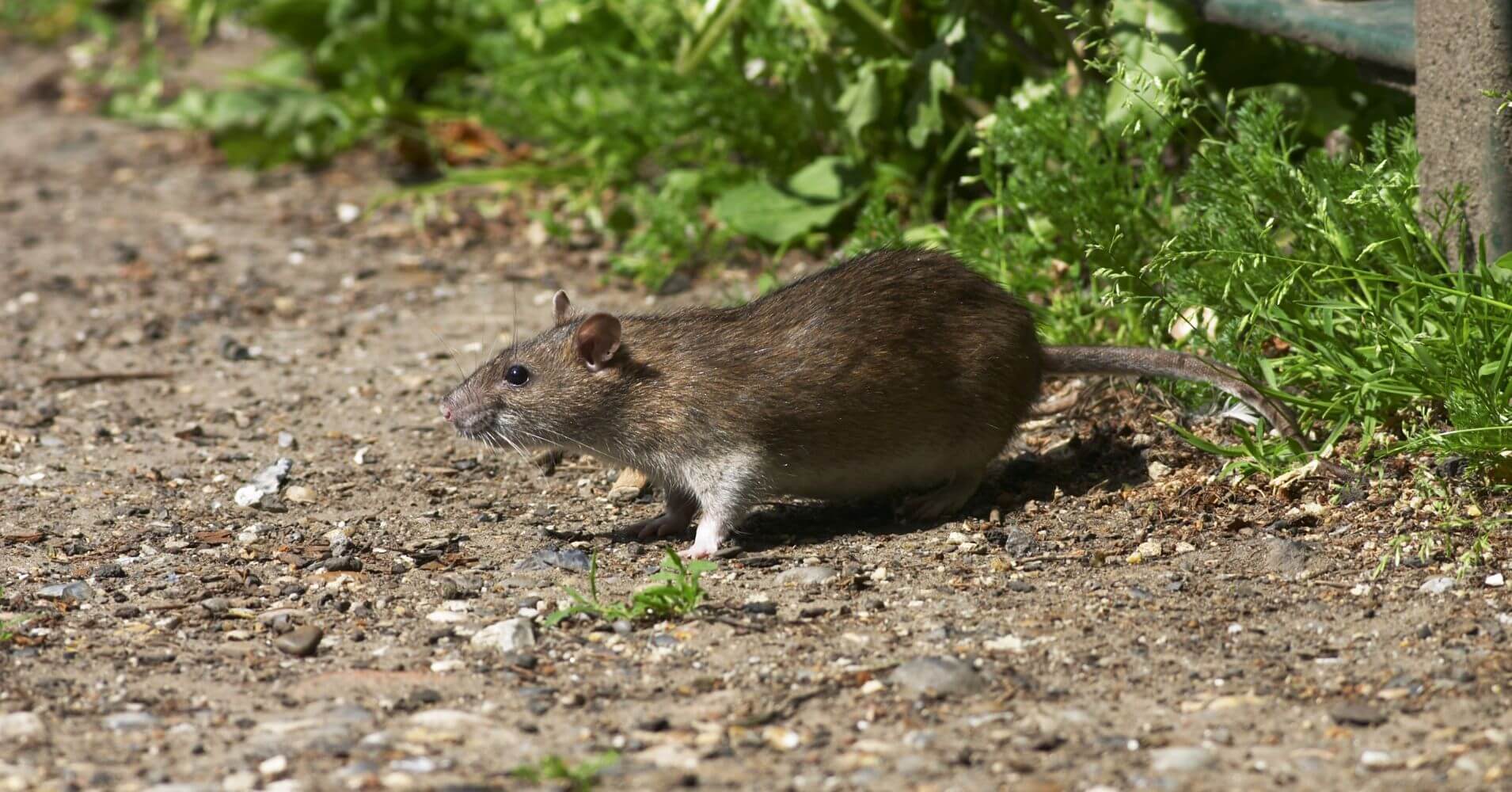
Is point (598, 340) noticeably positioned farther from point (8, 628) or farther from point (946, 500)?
point (8, 628)

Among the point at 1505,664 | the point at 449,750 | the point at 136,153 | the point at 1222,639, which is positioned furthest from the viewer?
the point at 136,153

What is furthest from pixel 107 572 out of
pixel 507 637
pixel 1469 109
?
pixel 1469 109

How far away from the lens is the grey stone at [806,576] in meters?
4.80

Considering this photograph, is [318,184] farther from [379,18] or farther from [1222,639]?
[1222,639]

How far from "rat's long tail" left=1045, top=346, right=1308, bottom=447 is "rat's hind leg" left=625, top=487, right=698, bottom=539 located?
1.24 m

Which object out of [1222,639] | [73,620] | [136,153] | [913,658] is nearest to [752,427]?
[913,658]

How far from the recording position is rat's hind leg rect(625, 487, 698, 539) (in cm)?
547

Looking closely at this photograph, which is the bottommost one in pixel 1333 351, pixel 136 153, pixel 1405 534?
pixel 136 153

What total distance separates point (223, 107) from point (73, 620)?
6.43 meters

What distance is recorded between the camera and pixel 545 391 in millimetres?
5547

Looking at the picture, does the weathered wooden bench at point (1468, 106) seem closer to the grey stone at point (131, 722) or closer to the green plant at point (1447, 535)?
the green plant at point (1447, 535)

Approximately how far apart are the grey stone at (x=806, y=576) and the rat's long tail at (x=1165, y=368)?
3.73ft

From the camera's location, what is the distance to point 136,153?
11.1 meters

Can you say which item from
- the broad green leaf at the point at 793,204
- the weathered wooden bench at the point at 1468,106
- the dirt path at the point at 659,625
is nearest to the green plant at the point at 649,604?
the dirt path at the point at 659,625
